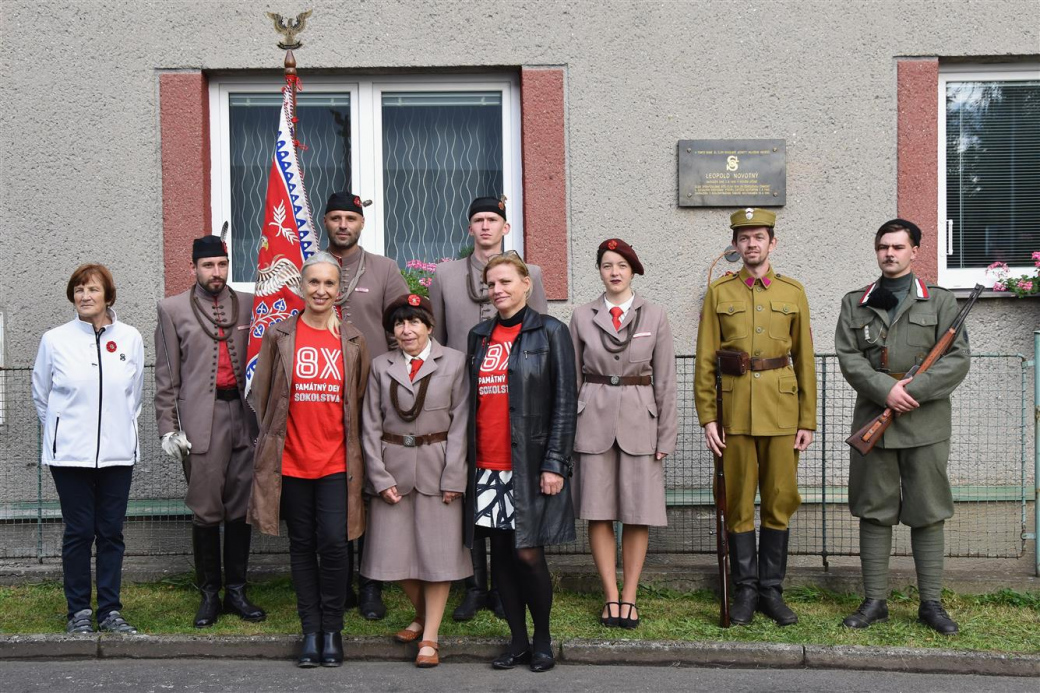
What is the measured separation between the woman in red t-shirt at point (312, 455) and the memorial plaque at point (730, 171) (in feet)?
10.0

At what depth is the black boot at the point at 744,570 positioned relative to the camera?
565 centimetres

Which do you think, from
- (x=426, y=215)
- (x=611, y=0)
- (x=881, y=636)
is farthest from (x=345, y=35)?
(x=881, y=636)

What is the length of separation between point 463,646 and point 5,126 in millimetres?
4795

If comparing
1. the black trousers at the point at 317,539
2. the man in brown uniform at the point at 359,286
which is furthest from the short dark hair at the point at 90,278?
the black trousers at the point at 317,539

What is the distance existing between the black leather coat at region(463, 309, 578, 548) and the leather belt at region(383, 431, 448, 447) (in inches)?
5.9

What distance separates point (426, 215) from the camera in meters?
7.83

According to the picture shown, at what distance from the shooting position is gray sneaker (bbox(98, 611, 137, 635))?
18.1 ft

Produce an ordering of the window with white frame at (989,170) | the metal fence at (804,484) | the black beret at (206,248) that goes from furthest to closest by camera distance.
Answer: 1. the window with white frame at (989,170)
2. the metal fence at (804,484)
3. the black beret at (206,248)

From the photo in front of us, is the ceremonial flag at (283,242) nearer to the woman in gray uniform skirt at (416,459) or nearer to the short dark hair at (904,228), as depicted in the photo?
the woman in gray uniform skirt at (416,459)

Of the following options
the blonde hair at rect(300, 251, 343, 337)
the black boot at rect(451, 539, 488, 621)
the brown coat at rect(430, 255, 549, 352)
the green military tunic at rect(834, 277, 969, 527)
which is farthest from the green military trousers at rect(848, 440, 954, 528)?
the blonde hair at rect(300, 251, 343, 337)

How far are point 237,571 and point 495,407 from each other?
6.11 ft

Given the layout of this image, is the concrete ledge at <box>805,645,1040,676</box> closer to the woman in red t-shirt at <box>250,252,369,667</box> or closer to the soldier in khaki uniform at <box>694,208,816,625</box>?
the soldier in khaki uniform at <box>694,208,816,625</box>

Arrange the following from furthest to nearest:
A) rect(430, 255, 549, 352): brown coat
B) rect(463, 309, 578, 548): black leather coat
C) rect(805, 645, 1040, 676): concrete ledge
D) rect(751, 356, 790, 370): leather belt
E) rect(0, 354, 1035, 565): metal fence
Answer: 1. rect(0, 354, 1035, 565): metal fence
2. rect(430, 255, 549, 352): brown coat
3. rect(751, 356, 790, 370): leather belt
4. rect(805, 645, 1040, 676): concrete ledge
5. rect(463, 309, 578, 548): black leather coat

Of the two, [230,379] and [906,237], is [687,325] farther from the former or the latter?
[230,379]
